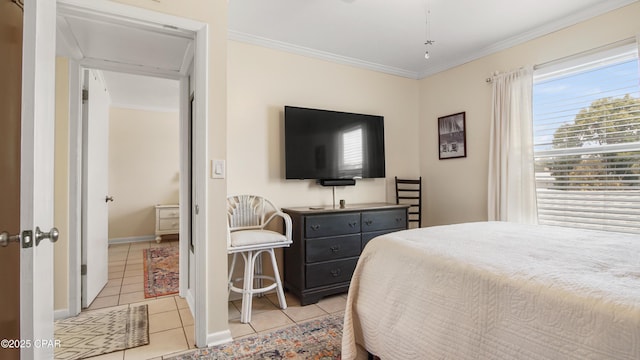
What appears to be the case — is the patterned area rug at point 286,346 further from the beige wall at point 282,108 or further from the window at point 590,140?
the window at point 590,140

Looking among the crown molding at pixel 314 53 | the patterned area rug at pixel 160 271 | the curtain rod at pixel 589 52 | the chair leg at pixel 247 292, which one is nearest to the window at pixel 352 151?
the crown molding at pixel 314 53

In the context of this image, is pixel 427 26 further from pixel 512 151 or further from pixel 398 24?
pixel 512 151

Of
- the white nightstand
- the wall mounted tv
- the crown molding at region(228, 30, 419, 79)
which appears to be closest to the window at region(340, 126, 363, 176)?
the wall mounted tv

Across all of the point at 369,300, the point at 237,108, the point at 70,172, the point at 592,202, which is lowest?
the point at 369,300

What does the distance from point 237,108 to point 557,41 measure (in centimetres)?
302

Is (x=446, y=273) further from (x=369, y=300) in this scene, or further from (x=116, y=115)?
(x=116, y=115)

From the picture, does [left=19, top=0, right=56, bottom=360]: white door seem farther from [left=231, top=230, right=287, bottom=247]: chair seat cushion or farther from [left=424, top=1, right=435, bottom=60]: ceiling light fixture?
[left=424, top=1, right=435, bottom=60]: ceiling light fixture

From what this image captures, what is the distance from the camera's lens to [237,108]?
9.94 ft

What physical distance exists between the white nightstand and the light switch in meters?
3.97

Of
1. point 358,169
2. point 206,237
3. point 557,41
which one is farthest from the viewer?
point 358,169

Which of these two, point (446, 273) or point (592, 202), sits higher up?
point (592, 202)

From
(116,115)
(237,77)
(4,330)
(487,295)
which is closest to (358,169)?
(237,77)

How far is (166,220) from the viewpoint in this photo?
222 inches

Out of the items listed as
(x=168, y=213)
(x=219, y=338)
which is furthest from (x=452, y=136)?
(x=168, y=213)
